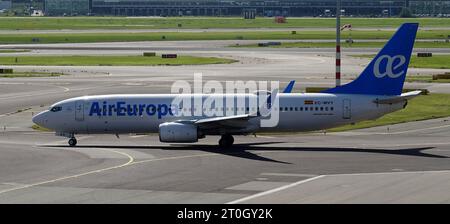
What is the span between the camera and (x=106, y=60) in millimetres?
151000

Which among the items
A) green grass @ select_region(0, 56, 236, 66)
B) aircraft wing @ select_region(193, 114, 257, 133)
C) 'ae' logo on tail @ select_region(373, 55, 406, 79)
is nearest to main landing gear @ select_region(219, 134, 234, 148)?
aircraft wing @ select_region(193, 114, 257, 133)

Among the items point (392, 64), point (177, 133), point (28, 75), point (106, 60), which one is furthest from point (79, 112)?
point (106, 60)

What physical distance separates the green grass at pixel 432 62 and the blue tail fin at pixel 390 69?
2910 inches

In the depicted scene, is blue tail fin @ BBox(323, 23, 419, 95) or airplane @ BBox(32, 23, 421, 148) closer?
airplane @ BBox(32, 23, 421, 148)

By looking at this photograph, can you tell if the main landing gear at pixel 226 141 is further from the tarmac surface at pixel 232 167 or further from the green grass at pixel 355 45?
the green grass at pixel 355 45

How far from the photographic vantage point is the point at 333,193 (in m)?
44.5

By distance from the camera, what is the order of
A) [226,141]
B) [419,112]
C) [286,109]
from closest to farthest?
[286,109] → [226,141] → [419,112]

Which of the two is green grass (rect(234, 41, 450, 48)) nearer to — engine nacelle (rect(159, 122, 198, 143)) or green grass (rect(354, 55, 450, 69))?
green grass (rect(354, 55, 450, 69))

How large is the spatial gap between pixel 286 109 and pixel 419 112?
79.5 feet

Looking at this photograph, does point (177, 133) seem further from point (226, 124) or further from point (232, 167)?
point (232, 167)

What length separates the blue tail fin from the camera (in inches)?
A: 2448

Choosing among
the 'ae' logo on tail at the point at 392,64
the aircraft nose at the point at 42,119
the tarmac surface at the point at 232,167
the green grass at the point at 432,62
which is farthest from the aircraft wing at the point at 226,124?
the green grass at the point at 432,62

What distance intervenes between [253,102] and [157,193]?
64.0 feet
